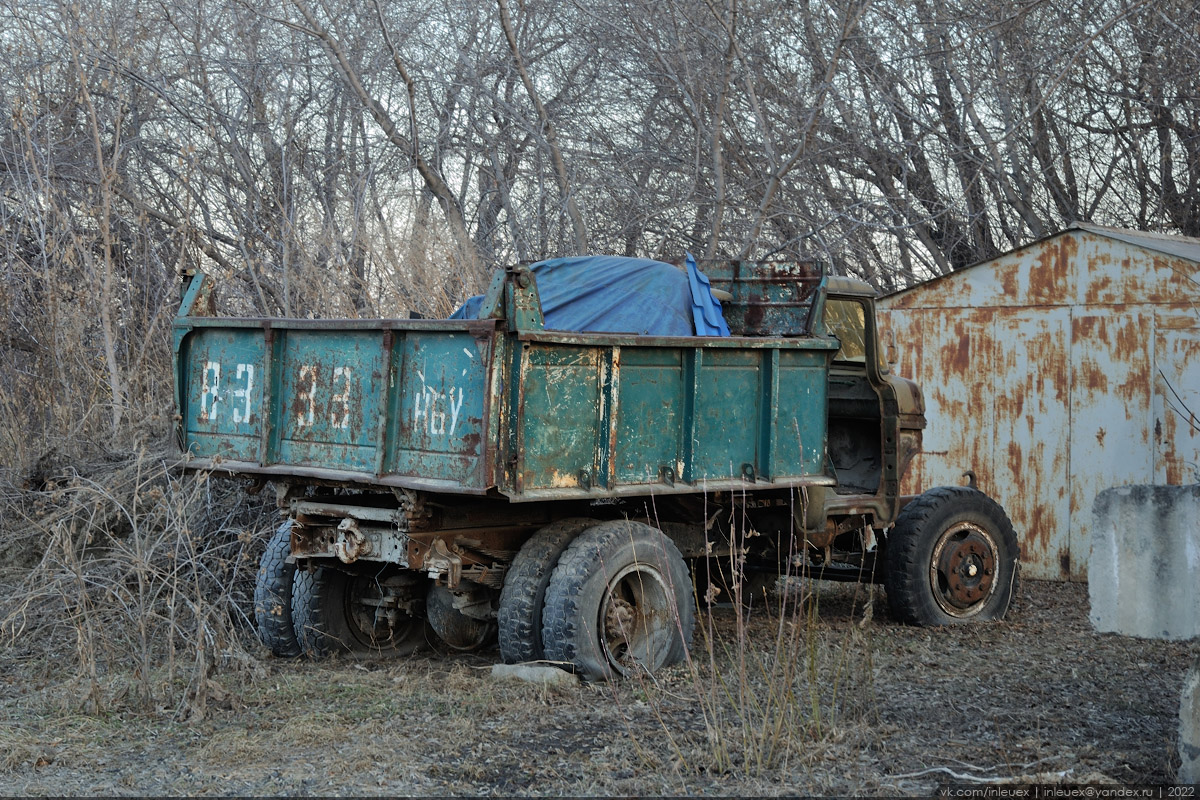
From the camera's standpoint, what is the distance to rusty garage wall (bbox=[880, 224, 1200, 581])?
31.6 feet

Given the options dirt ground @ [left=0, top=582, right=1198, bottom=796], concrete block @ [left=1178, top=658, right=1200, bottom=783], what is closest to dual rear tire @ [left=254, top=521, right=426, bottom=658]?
dirt ground @ [left=0, top=582, right=1198, bottom=796]

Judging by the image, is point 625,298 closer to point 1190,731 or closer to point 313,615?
Answer: point 313,615

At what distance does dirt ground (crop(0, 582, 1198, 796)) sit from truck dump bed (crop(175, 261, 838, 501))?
1035mm

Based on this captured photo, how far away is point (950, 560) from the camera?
8.05 m

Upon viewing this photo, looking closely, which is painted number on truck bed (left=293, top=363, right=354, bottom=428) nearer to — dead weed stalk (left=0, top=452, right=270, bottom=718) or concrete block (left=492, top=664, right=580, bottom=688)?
dead weed stalk (left=0, top=452, right=270, bottom=718)

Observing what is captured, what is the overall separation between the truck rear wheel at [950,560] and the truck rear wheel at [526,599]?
2.85 meters

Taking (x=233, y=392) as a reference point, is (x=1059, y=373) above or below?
above

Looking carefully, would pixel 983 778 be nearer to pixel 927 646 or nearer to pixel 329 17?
pixel 927 646

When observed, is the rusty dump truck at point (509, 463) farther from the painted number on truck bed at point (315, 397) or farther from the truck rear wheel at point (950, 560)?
the truck rear wheel at point (950, 560)

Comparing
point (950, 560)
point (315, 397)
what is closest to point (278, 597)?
point (315, 397)

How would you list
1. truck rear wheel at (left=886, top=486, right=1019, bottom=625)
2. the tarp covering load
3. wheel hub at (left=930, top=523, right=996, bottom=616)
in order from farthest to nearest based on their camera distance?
1. wheel hub at (left=930, top=523, right=996, bottom=616)
2. truck rear wheel at (left=886, top=486, right=1019, bottom=625)
3. the tarp covering load

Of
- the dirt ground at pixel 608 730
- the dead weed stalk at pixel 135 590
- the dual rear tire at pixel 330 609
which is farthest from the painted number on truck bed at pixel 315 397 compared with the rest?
the dirt ground at pixel 608 730

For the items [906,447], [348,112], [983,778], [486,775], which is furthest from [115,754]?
[348,112]

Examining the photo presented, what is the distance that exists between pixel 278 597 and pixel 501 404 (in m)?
2.17
